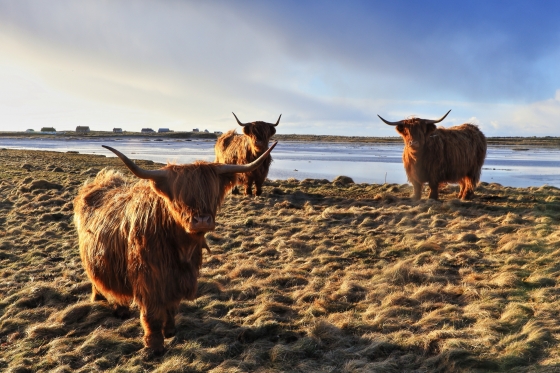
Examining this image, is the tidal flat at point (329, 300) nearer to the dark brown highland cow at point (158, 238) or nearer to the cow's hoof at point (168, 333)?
the cow's hoof at point (168, 333)

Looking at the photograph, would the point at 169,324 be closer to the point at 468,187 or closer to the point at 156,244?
the point at 156,244

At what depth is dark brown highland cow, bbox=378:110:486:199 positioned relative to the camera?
28.9 feet

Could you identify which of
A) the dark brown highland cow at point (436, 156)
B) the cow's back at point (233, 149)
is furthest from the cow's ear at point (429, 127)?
the cow's back at point (233, 149)

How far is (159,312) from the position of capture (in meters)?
3.50

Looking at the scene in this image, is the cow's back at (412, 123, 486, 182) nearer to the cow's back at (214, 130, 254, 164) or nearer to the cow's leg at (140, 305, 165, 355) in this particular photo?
the cow's back at (214, 130, 254, 164)

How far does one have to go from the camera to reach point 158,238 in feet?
11.3

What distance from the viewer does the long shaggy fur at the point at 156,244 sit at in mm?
3234

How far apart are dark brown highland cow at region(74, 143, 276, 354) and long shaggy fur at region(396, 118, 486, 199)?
6242mm

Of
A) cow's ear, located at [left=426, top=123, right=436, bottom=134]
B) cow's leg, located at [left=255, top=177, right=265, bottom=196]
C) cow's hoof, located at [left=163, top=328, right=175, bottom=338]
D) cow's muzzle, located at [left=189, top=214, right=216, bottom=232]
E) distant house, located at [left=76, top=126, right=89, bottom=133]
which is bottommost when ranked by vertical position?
cow's hoof, located at [left=163, top=328, right=175, bottom=338]

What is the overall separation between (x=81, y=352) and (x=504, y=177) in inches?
636

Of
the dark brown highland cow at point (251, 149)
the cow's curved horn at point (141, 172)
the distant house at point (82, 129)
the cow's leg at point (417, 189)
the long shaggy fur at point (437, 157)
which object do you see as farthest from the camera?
the distant house at point (82, 129)

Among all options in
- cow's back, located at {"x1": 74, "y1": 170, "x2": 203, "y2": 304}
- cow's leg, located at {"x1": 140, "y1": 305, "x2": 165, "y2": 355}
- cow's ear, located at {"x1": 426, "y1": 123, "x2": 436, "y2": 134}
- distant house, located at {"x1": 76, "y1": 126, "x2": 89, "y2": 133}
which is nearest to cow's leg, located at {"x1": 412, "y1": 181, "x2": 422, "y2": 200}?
cow's ear, located at {"x1": 426, "y1": 123, "x2": 436, "y2": 134}

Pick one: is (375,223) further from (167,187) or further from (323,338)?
(167,187)

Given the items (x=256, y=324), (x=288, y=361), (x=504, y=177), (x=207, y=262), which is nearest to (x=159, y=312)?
(x=256, y=324)
